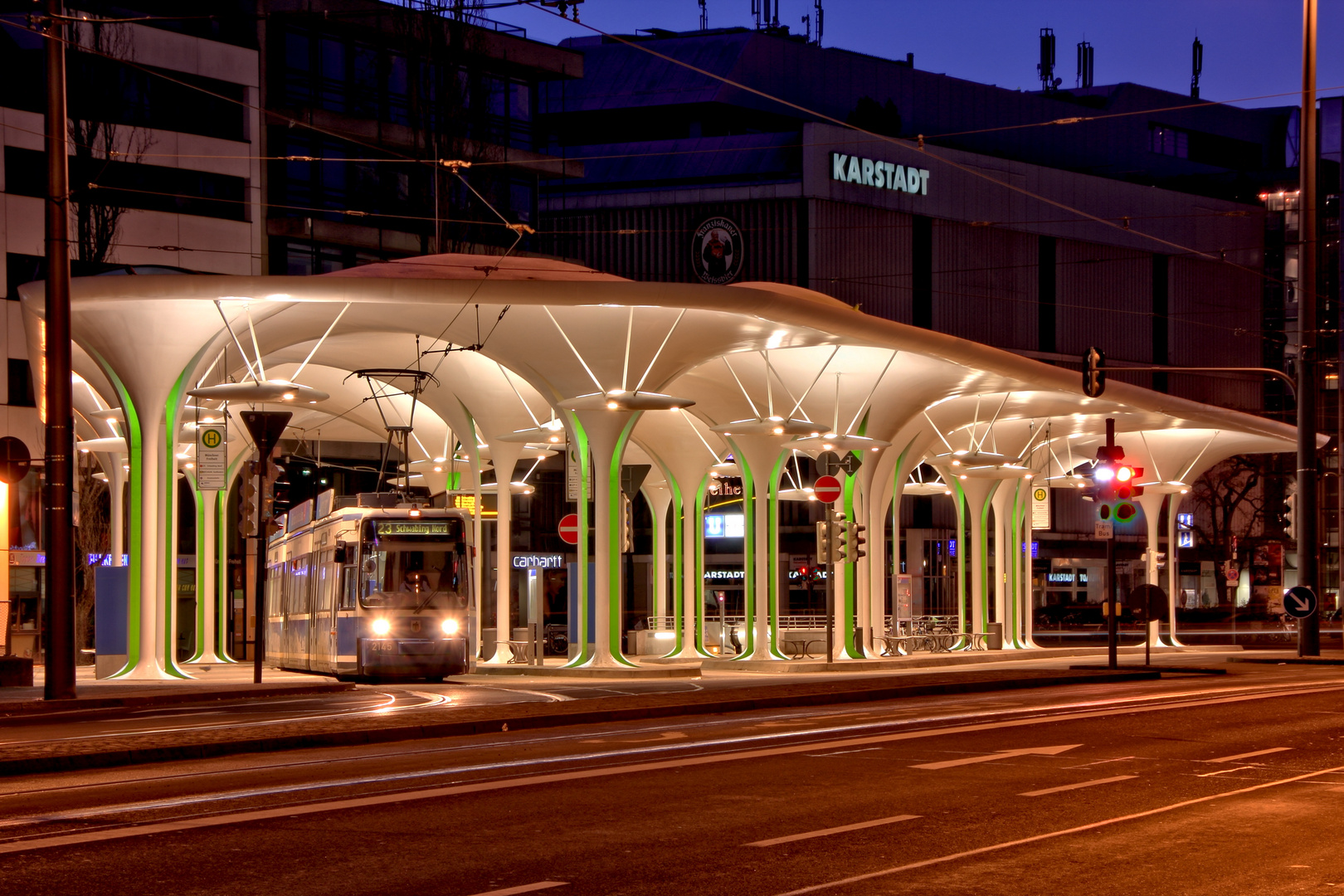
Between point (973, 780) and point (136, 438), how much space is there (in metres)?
18.7

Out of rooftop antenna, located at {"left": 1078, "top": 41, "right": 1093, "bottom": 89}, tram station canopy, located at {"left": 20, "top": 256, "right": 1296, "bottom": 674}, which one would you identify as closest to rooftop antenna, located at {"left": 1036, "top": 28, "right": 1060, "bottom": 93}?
rooftop antenna, located at {"left": 1078, "top": 41, "right": 1093, "bottom": 89}

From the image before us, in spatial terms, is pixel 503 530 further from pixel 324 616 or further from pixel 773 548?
pixel 773 548

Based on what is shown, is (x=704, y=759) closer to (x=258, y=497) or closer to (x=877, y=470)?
(x=258, y=497)

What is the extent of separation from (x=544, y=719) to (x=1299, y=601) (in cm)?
1959

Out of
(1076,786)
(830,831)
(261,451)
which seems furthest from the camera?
(261,451)

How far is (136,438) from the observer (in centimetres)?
2744

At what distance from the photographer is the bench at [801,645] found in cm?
4038

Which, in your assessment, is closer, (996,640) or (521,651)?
(521,651)

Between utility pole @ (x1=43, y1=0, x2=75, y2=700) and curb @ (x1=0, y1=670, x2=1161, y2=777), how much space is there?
605cm

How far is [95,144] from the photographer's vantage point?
52469mm

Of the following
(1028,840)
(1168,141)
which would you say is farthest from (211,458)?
(1168,141)

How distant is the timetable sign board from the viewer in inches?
1141

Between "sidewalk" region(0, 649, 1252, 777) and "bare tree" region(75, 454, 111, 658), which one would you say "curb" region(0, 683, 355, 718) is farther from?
"bare tree" region(75, 454, 111, 658)

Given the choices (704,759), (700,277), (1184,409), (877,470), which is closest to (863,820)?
(704,759)
